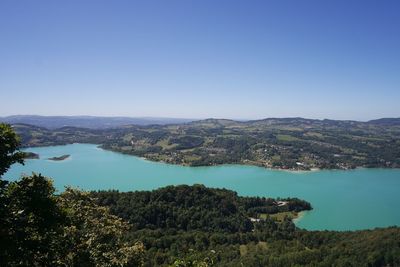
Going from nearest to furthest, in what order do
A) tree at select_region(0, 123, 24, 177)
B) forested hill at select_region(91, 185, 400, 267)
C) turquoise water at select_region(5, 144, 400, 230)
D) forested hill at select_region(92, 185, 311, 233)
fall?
1. tree at select_region(0, 123, 24, 177)
2. forested hill at select_region(91, 185, 400, 267)
3. forested hill at select_region(92, 185, 311, 233)
4. turquoise water at select_region(5, 144, 400, 230)

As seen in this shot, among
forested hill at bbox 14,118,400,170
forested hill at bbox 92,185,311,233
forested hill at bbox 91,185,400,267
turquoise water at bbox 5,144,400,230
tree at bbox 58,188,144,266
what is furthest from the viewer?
forested hill at bbox 14,118,400,170

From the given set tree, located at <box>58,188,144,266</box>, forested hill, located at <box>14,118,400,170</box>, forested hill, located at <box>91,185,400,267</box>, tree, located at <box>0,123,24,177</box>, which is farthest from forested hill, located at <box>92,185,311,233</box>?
forested hill, located at <box>14,118,400,170</box>

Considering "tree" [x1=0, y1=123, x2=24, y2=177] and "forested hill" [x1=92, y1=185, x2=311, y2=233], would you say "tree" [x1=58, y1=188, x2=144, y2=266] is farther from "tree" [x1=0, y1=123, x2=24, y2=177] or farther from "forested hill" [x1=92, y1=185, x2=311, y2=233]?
"forested hill" [x1=92, y1=185, x2=311, y2=233]

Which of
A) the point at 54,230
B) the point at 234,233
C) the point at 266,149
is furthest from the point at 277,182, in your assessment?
the point at 54,230

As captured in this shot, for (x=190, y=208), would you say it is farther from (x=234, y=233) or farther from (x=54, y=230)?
(x=54, y=230)

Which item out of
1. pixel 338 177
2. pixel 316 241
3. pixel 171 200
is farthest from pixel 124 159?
pixel 316 241

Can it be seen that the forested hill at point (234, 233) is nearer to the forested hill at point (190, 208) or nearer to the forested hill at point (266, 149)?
the forested hill at point (190, 208)
